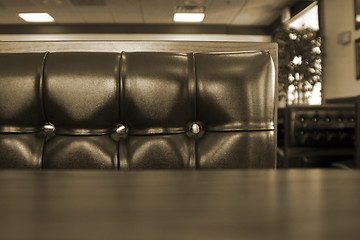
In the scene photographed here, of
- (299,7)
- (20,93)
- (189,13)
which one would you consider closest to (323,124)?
(20,93)

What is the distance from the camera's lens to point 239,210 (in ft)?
0.94

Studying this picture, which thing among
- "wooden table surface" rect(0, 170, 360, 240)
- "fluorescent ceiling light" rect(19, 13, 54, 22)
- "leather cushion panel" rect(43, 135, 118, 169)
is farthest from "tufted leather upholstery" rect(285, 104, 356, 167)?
"fluorescent ceiling light" rect(19, 13, 54, 22)

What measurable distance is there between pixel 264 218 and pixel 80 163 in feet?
2.47

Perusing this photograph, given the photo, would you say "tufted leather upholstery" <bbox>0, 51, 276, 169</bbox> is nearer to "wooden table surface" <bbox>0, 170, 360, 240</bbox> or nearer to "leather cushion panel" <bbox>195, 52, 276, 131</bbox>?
"leather cushion panel" <bbox>195, 52, 276, 131</bbox>

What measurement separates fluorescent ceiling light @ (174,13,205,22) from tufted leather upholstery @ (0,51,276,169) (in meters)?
5.93

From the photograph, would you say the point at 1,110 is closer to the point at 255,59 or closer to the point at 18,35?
the point at 255,59

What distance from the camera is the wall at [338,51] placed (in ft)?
Answer: 14.3

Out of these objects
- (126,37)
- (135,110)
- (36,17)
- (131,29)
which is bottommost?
(135,110)

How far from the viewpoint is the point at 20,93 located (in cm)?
93

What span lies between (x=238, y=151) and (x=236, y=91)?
171mm

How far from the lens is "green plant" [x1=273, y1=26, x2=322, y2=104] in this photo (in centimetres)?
470

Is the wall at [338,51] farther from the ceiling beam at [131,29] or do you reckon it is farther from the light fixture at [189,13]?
the ceiling beam at [131,29]

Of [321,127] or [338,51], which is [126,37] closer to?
[338,51]

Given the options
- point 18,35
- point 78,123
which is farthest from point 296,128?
point 18,35
